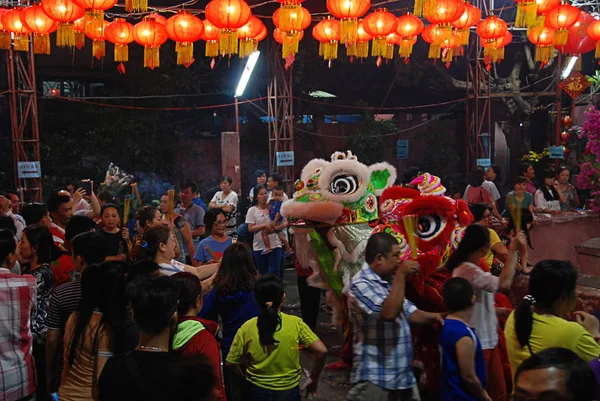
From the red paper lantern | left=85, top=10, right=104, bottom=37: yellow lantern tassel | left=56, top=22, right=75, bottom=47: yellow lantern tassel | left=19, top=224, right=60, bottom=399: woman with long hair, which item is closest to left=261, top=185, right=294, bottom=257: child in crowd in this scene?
left=85, top=10, right=104, bottom=37: yellow lantern tassel

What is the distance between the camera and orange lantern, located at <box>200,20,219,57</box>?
10.0 metres

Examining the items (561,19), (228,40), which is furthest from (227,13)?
(561,19)

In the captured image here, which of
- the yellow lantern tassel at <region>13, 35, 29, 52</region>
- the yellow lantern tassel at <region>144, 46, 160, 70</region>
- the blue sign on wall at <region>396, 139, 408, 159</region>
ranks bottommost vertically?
the blue sign on wall at <region>396, 139, 408, 159</region>

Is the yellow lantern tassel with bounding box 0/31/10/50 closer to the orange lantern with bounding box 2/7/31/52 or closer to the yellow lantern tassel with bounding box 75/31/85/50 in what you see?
the orange lantern with bounding box 2/7/31/52

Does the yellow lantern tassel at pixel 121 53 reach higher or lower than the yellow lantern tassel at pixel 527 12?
lower

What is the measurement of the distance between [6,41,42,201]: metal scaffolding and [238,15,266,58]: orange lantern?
414 cm

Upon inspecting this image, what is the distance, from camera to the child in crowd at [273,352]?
3.52 m

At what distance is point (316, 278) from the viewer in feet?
20.1

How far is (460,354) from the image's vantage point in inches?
128

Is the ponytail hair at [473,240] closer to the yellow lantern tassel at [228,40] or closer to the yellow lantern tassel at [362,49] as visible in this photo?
the yellow lantern tassel at [228,40]

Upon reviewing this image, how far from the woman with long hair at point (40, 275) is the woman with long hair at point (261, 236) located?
11.5 ft

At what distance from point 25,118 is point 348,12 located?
21.1 feet

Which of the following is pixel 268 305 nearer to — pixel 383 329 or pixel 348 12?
pixel 383 329

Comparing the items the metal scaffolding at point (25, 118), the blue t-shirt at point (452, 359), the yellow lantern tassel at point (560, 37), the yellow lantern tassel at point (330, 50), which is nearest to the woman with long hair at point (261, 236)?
the yellow lantern tassel at point (330, 50)
